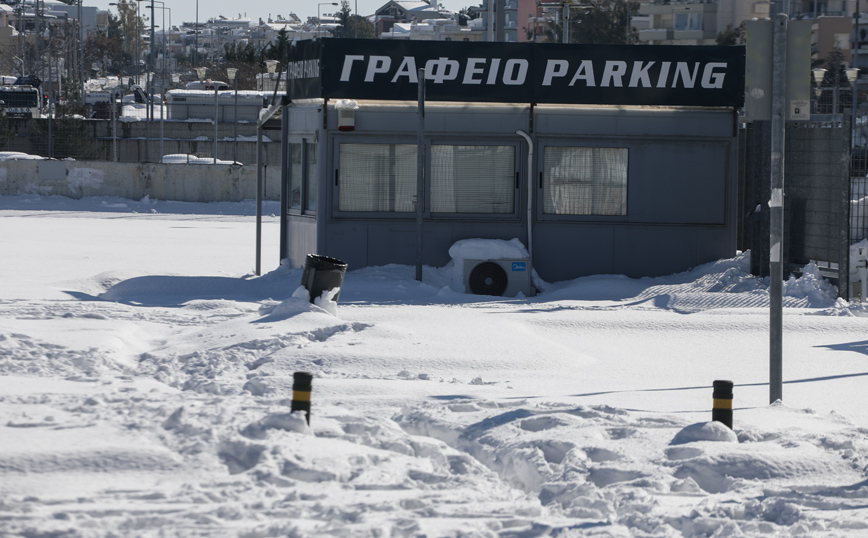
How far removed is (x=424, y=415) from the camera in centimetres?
741

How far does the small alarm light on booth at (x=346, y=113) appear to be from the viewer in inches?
594

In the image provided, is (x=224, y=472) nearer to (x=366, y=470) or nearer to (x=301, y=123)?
(x=366, y=470)

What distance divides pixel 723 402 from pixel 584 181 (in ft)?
30.3

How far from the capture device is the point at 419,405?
25.5 feet

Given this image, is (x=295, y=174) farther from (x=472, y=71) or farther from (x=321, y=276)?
(x=321, y=276)

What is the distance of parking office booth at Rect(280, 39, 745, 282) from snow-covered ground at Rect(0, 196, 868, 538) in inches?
Result: 56.9

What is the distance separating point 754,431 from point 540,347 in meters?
3.70

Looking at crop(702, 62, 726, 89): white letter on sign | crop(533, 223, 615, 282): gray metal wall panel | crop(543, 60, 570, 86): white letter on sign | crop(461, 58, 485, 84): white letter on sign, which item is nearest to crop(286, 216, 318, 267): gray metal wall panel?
crop(461, 58, 485, 84): white letter on sign

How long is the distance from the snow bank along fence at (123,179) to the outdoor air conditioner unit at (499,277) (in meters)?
23.0

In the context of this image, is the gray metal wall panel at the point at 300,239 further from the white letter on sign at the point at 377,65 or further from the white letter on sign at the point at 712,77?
the white letter on sign at the point at 712,77

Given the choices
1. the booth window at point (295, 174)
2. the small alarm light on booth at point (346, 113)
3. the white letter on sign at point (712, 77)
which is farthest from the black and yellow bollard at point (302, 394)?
the white letter on sign at point (712, 77)

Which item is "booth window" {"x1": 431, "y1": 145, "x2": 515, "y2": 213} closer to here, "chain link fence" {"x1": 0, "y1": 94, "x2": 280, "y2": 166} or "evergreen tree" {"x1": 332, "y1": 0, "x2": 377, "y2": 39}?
"chain link fence" {"x1": 0, "y1": 94, "x2": 280, "y2": 166}

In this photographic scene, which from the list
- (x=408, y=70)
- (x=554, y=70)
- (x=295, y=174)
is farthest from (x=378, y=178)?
(x=554, y=70)

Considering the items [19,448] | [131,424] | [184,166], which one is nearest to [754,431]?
[131,424]
